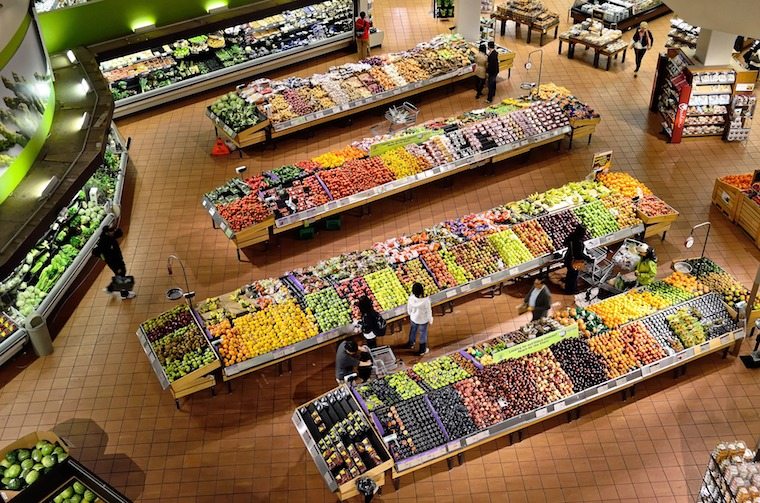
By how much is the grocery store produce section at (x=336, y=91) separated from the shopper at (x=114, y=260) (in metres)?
3.79

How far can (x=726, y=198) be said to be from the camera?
13.7m

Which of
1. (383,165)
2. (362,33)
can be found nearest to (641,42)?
(362,33)

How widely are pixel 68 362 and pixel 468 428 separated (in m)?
6.15

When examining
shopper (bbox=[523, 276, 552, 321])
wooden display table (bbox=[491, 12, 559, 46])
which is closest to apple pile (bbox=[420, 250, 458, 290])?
shopper (bbox=[523, 276, 552, 321])

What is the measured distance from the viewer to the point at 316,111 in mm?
15688

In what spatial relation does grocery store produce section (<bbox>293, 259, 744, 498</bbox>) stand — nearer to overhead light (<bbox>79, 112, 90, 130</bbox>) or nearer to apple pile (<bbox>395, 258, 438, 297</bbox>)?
apple pile (<bbox>395, 258, 438, 297</bbox>)

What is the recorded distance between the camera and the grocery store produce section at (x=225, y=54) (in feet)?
55.9

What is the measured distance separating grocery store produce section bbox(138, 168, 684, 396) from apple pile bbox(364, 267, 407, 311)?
15mm

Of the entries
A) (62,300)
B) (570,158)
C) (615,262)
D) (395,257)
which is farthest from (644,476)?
(62,300)

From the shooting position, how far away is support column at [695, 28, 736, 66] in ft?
48.9

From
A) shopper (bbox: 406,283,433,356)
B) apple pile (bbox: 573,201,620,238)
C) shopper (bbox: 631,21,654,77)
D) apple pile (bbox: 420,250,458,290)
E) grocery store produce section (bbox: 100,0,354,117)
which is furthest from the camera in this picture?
shopper (bbox: 631,21,654,77)

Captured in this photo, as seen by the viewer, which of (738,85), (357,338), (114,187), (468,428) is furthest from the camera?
(738,85)

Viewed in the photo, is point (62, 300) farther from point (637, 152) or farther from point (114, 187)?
point (637, 152)

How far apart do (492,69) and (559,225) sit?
5405 millimetres
